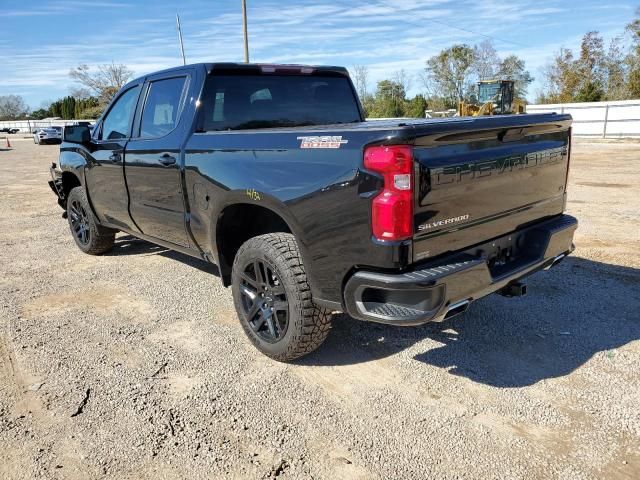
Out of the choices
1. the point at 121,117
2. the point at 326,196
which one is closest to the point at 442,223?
the point at 326,196

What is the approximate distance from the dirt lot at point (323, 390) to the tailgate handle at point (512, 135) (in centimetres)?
144

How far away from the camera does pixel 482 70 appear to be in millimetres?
56219

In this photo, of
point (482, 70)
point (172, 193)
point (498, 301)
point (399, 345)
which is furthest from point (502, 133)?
point (482, 70)

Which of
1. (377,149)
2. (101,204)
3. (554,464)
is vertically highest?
(377,149)

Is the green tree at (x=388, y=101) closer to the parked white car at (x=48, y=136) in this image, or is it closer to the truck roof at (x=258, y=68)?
the parked white car at (x=48, y=136)

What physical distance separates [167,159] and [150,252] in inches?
103

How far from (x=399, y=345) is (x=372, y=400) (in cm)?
75

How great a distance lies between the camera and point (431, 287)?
2512 millimetres

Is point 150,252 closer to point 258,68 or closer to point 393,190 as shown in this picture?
point 258,68

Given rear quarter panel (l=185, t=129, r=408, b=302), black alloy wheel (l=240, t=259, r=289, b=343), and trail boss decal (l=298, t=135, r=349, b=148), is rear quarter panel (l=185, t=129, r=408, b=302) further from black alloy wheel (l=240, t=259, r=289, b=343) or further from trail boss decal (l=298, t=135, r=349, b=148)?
black alloy wheel (l=240, t=259, r=289, b=343)

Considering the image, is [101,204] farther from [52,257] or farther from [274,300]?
[274,300]

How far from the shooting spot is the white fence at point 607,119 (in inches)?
983

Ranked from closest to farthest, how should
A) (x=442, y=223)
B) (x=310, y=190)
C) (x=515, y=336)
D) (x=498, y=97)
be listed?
(x=442, y=223), (x=310, y=190), (x=515, y=336), (x=498, y=97)

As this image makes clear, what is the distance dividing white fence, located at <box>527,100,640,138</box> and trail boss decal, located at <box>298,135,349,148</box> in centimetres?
2496
